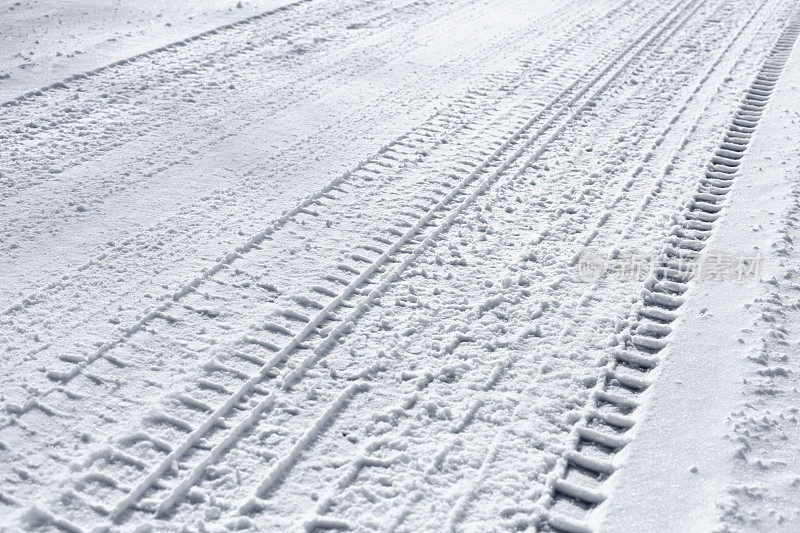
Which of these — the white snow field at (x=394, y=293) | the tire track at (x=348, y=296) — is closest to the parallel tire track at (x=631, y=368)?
the white snow field at (x=394, y=293)

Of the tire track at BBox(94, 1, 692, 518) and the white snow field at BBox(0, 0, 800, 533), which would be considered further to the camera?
the tire track at BBox(94, 1, 692, 518)

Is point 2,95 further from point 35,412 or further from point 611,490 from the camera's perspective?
point 611,490

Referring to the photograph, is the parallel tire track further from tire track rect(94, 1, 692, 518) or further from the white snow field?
tire track rect(94, 1, 692, 518)

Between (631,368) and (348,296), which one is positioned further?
(348,296)

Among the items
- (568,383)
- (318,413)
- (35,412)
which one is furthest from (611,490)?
(35,412)

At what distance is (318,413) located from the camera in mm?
4020

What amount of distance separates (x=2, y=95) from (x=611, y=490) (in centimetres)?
740

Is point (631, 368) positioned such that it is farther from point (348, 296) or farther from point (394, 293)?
point (348, 296)

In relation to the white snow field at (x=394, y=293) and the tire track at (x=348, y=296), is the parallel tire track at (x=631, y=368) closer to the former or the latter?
the white snow field at (x=394, y=293)

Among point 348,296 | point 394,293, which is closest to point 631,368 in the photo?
point 394,293

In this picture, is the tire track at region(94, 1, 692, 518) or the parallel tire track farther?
the tire track at region(94, 1, 692, 518)

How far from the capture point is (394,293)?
5.05 m

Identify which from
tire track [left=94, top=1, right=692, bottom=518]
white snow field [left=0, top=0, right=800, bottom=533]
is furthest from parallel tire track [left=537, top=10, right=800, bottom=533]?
tire track [left=94, top=1, right=692, bottom=518]

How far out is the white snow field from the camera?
3.59 metres
